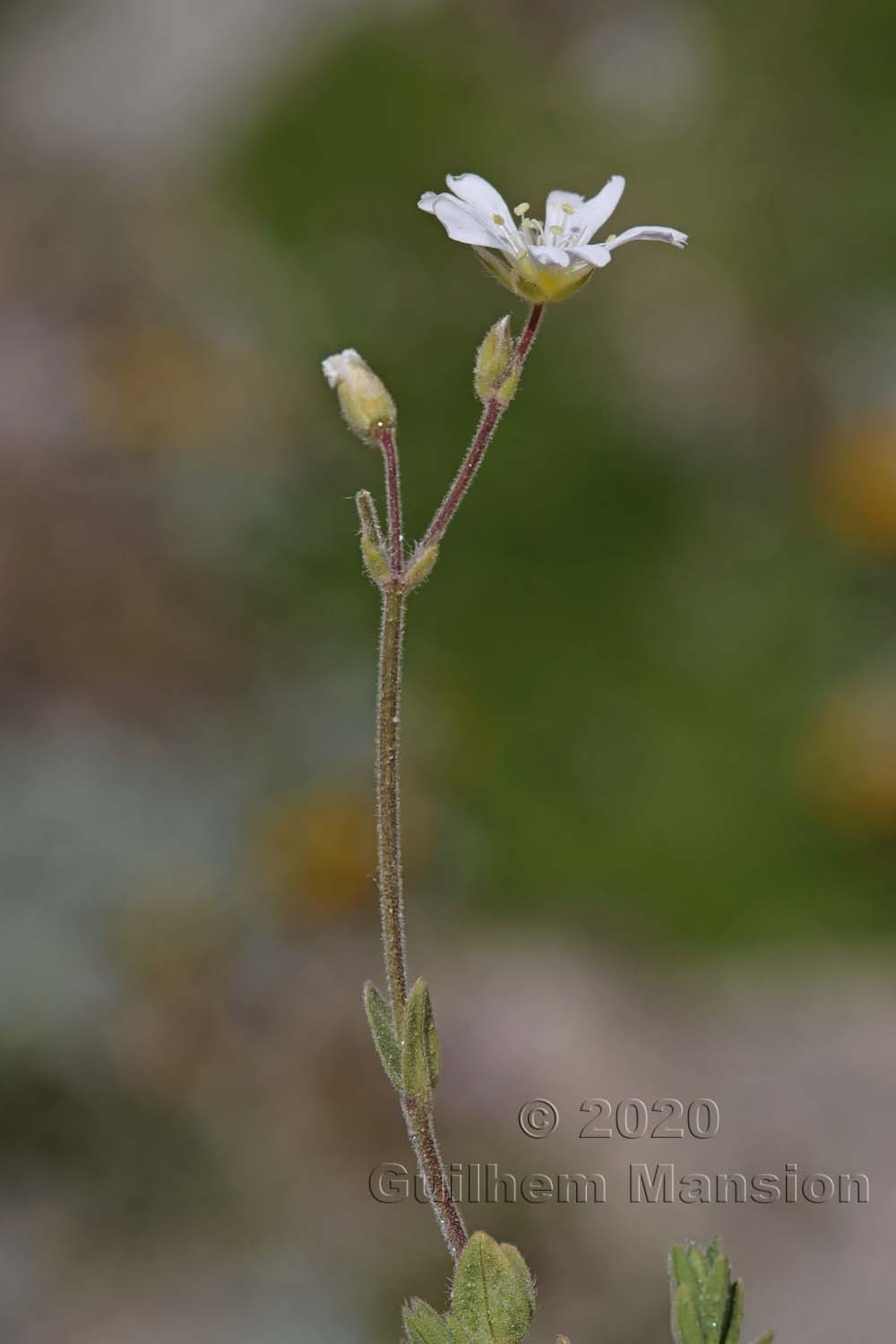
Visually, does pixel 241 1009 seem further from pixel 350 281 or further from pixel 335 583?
pixel 350 281

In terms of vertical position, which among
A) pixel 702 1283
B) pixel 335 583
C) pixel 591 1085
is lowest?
pixel 702 1283

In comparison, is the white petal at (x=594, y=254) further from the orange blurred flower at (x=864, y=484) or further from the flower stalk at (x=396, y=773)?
the orange blurred flower at (x=864, y=484)

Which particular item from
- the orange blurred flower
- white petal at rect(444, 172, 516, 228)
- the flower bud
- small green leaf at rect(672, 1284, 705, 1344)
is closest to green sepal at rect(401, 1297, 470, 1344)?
small green leaf at rect(672, 1284, 705, 1344)

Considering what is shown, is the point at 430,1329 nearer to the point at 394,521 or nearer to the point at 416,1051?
the point at 416,1051

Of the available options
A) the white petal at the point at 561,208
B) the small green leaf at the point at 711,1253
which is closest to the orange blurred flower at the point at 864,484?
the white petal at the point at 561,208

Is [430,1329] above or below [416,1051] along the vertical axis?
→ below

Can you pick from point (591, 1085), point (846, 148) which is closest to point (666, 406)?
point (846, 148)

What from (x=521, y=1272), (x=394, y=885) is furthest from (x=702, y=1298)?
(x=394, y=885)
